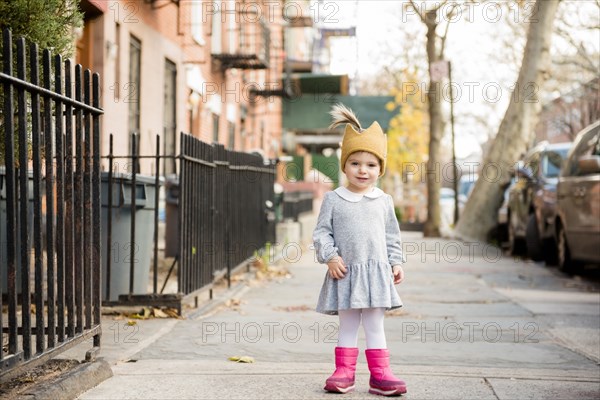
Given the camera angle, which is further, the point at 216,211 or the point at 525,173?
the point at 525,173

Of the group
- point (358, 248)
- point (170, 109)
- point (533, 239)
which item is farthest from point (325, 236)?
point (170, 109)

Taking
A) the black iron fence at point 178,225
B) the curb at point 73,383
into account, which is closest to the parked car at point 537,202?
the black iron fence at point 178,225

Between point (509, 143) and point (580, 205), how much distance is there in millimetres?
10784

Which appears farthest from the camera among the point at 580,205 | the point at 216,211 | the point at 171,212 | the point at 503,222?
the point at 503,222

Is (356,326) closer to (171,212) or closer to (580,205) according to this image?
(580,205)

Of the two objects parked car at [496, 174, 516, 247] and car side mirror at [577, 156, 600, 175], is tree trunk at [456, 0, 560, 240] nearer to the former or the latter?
parked car at [496, 174, 516, 247]

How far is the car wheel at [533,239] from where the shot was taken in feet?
47.9

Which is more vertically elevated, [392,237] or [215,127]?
[215,127]

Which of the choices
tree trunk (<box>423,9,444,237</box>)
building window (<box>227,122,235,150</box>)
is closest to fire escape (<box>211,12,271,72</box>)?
building window (<box>227,122,235,150</box>)

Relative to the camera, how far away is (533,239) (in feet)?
48.3

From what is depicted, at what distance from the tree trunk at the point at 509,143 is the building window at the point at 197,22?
685cm

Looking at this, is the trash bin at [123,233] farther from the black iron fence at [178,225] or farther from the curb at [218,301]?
the curb at [218,301]

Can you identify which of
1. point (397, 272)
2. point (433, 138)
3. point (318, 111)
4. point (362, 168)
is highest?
point (318, 111)

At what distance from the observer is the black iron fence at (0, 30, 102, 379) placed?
4.10 metres
